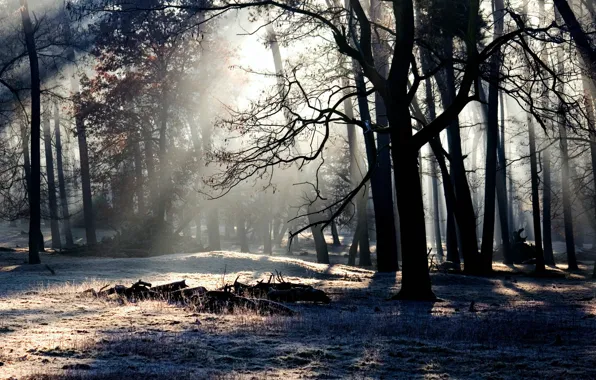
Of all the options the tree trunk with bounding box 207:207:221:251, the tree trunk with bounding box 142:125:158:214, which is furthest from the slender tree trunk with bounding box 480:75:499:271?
the tree trunk with bounding box 207:207:221:251

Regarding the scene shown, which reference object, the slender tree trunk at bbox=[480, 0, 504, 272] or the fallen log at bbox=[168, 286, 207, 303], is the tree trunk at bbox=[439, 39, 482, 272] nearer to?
the slender tree trunk at bbox=[480, 0, 504, 272]

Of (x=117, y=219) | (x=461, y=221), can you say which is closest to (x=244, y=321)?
(x=461, y=221)

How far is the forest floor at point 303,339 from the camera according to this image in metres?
7.02

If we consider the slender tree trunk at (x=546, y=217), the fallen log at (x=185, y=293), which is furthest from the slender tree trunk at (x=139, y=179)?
the fallen log at (x=185, y=293)

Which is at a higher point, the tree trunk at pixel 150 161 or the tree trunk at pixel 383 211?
the tree trunk at pixel 150 161

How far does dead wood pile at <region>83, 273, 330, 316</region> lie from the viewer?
11.8 m

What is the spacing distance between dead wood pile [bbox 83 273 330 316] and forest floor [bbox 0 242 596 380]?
0.46m

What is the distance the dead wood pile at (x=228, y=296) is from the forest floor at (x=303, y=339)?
0.46m

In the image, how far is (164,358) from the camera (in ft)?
24.8

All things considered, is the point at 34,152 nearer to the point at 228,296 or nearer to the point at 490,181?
the point at 490,181

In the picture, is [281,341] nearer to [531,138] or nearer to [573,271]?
[531,138]

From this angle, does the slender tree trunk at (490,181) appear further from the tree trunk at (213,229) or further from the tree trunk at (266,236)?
the tree trunk at (266,236)

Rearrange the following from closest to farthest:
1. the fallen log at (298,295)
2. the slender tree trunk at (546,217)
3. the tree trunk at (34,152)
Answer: the fallen log at (298,295), the tree trunk at (34,152), the slender tree trunk at (546,217)

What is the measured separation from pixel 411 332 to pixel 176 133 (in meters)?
31.8
